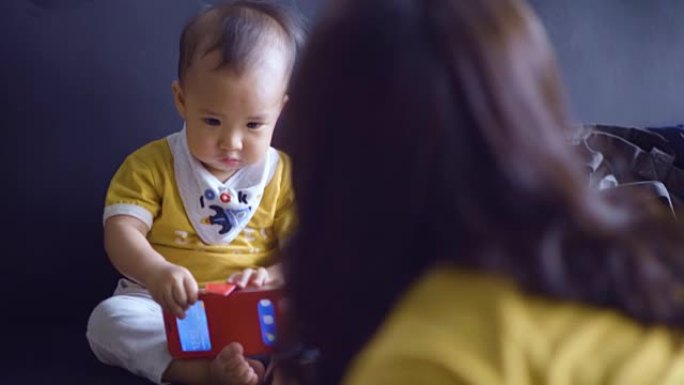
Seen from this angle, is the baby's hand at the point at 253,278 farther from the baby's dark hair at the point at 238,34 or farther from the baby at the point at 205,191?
the baby's dark hair at the point at 238,34

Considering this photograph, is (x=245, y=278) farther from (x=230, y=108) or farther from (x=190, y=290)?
(x=230, y=108)

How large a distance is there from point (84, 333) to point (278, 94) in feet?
1.38

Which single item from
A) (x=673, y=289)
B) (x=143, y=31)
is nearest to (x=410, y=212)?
(x=673, y=289)

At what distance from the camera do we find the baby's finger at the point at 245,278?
1097 mm

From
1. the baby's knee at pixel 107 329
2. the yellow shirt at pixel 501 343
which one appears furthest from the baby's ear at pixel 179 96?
the yellow shirt at pixel 501 343

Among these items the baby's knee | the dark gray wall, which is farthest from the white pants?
the dark gray wall

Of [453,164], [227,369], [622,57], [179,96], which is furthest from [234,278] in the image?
[622,57]

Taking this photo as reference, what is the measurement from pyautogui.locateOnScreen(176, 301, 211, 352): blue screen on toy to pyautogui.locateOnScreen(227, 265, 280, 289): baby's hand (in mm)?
56

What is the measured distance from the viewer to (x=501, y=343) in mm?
545

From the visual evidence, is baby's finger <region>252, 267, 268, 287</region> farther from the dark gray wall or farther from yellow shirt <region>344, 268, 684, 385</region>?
the dark gray wall

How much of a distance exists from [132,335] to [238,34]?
1.28 ft

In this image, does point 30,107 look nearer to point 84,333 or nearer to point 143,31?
point 143,31

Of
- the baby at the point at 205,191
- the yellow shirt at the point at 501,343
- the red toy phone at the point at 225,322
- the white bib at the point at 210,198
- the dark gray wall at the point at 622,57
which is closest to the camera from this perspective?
the yellow shirt at the point at 501,343

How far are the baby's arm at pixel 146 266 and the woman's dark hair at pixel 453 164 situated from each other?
0.49 m
